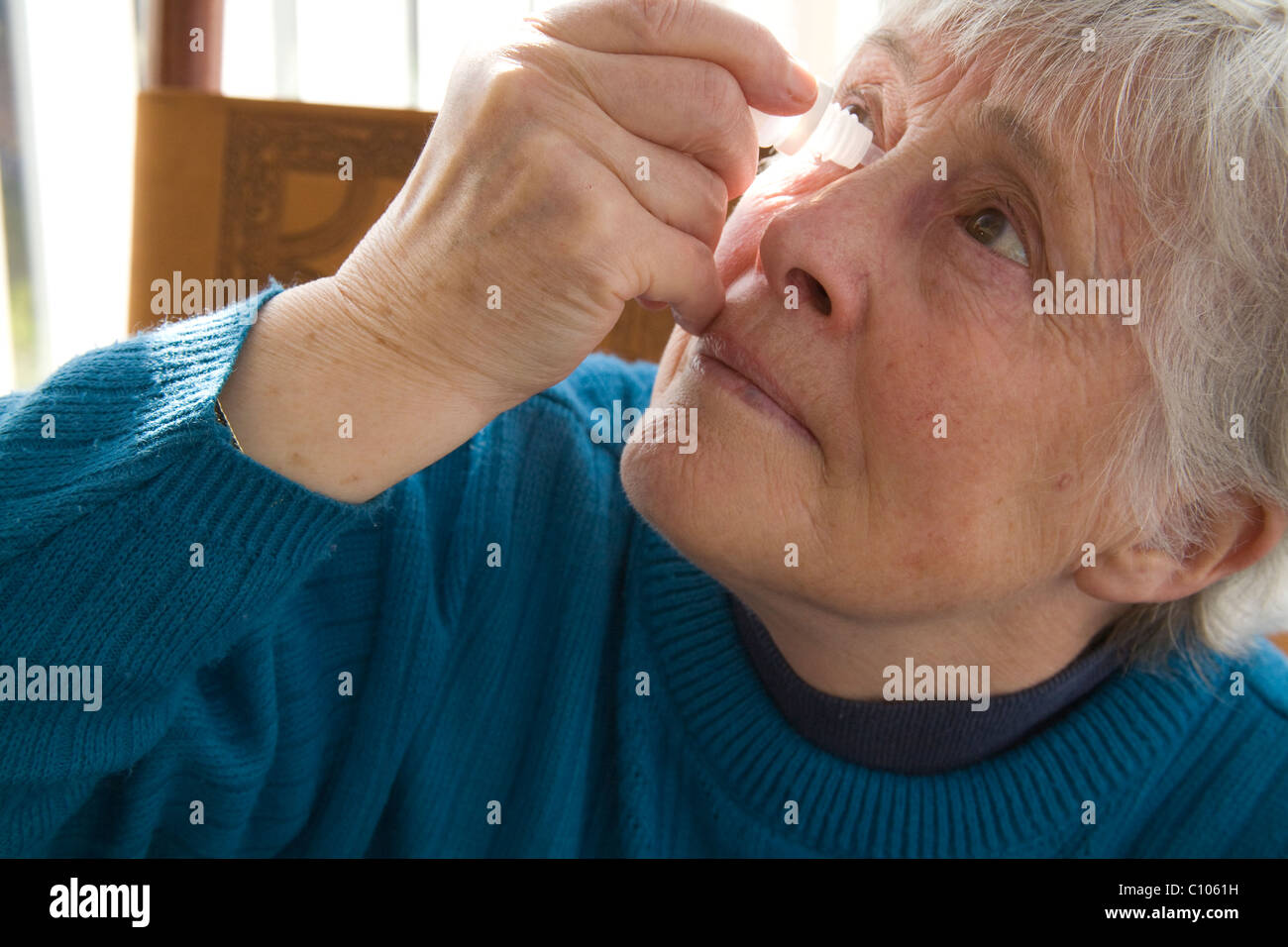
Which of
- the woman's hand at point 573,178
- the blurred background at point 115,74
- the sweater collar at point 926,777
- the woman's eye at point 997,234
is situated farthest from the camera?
the blurred background at point 115,74

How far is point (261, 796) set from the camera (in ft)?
3.48

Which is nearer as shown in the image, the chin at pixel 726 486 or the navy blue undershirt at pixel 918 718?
the chin at pixel 726 486

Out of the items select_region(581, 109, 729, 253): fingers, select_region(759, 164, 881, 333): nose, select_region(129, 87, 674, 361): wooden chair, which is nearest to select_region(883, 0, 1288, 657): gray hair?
select_region(759, 164, 881, 333): nose

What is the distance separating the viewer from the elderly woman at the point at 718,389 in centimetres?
83

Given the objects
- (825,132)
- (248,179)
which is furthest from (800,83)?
(248,179)

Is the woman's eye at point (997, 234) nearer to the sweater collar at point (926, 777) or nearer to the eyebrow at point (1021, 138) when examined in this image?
the eyebrow at point (1021, 138)

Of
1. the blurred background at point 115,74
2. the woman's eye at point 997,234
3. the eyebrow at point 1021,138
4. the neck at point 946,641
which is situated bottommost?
the neck at point 946,641

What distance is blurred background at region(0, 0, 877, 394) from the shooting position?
2.39 metres

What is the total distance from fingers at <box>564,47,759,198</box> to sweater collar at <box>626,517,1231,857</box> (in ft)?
1.83

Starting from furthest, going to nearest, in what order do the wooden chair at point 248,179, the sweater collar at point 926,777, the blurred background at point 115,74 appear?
the blurred background at point 115,74
the wooden chair at point 248,179
the sweater collar at point 926,777

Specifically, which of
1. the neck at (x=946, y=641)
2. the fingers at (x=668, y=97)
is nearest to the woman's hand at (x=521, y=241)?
the fingers at (x=668, y=97)

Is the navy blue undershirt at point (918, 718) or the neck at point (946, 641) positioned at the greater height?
the neck at point (946, 641)

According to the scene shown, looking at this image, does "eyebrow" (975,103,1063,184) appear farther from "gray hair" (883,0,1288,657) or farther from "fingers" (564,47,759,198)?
"fingers" (564,47,759,198)

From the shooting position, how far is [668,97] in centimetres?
81
